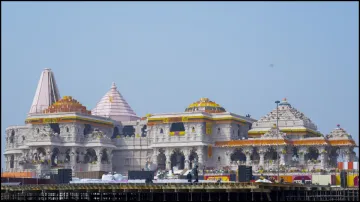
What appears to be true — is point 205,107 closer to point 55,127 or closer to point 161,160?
point 161,160

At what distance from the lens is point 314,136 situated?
187625mm

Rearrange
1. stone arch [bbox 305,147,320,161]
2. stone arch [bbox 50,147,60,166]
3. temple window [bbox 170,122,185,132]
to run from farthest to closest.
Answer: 1. stone arch [bbox 50,147,60,166]
2. temple window [bbox 170,122,185,132]
3. stone arch [bbox 305,147,320,161]

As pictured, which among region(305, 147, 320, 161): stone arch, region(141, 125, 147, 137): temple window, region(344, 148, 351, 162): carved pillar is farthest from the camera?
region(141, 125, 147, 137): temple window

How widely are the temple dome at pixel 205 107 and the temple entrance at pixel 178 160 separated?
9457 millimetres

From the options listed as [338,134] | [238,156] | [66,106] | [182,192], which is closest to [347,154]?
[338,134]

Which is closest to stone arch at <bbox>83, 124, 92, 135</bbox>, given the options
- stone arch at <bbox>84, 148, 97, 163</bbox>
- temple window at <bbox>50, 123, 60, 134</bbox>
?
stone arch at <bbox>84, 148, 97, 163</bbox>

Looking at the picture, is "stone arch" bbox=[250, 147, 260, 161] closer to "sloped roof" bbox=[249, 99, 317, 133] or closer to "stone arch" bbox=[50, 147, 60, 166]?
"sloped roof" bbox=[249, 99, 317, 133]

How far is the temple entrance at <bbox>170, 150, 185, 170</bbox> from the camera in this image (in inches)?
7308

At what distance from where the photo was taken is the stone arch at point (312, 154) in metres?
177

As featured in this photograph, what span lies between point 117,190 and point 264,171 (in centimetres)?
5200

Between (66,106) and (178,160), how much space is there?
24.4 metres

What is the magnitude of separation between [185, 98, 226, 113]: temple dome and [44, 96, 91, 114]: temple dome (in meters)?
21.1

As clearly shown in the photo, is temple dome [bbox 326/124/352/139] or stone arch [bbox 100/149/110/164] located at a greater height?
temple dome [bbox 326/124/352/139]

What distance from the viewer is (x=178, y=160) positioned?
187125mm
